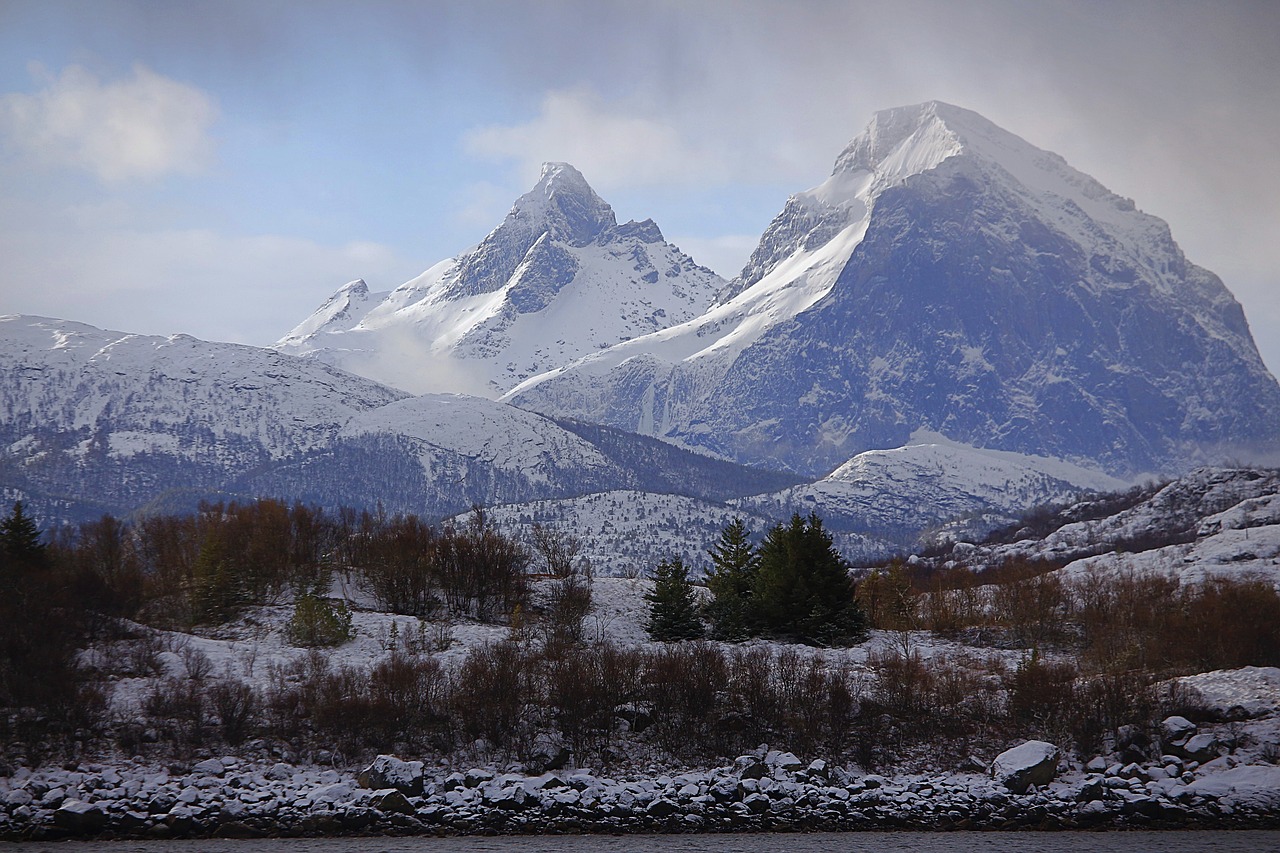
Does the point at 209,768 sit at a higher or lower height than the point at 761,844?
higher

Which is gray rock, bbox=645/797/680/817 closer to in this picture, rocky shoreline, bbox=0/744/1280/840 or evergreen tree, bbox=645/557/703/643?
rocky shoreline, bbox=0/744/1280/840

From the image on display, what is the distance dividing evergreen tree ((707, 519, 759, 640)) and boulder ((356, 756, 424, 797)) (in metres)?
30.0

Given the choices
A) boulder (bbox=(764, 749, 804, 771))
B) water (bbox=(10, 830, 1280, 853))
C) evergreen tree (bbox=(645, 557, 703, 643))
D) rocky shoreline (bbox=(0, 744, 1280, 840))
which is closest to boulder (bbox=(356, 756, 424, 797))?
rocky shoreline (bbox=(0, 744, 1280, 840))

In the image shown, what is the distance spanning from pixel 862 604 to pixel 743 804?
4273 centimetres

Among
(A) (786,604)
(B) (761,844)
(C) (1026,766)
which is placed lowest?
(B) (761,844)

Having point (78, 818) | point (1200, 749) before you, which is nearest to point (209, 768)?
point (78, 818)

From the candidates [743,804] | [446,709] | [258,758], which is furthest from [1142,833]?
[258,758]

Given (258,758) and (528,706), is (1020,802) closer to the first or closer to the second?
(528,706)

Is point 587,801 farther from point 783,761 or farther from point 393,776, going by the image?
point 783,761

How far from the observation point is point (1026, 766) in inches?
2355

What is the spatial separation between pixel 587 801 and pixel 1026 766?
24295 millimetres

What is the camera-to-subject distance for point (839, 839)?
182 feet

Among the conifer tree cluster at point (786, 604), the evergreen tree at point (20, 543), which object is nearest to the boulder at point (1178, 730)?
the conifer tree cluster at point (786, 604)

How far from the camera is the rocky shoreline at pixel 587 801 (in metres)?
55.8
